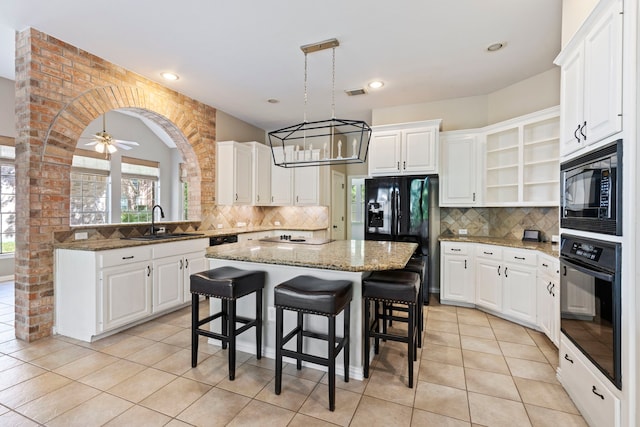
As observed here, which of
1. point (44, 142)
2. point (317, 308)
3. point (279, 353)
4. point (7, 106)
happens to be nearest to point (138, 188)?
point (7, 106)

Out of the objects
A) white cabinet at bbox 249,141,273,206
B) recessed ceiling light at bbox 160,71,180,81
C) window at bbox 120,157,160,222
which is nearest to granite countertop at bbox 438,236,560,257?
white cabinet at bbox 249,141,273,206

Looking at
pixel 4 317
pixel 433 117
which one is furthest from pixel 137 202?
pixel 433 117

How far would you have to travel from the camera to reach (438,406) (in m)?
1.97

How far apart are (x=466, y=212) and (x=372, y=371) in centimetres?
293

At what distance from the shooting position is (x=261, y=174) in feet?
18.6

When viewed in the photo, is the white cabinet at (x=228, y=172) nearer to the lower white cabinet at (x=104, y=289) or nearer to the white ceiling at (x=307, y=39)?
the white ceiling at (x=307, y=39)

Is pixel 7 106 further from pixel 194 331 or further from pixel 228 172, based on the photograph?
pixel 194 331

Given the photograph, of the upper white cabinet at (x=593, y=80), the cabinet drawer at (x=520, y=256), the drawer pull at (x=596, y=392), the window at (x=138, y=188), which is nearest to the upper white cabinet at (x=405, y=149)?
the cabinet drawer at (x=520, y=256)

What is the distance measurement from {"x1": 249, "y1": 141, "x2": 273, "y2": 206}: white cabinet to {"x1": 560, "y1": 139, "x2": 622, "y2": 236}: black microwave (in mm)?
4485

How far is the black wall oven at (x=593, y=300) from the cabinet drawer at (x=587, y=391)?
0.10 meters

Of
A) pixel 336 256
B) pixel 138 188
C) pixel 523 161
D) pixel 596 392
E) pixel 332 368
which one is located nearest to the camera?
pixel 596 392

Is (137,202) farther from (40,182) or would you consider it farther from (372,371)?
(372,371)

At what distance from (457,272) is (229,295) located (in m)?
2.99

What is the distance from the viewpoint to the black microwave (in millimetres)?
1508
